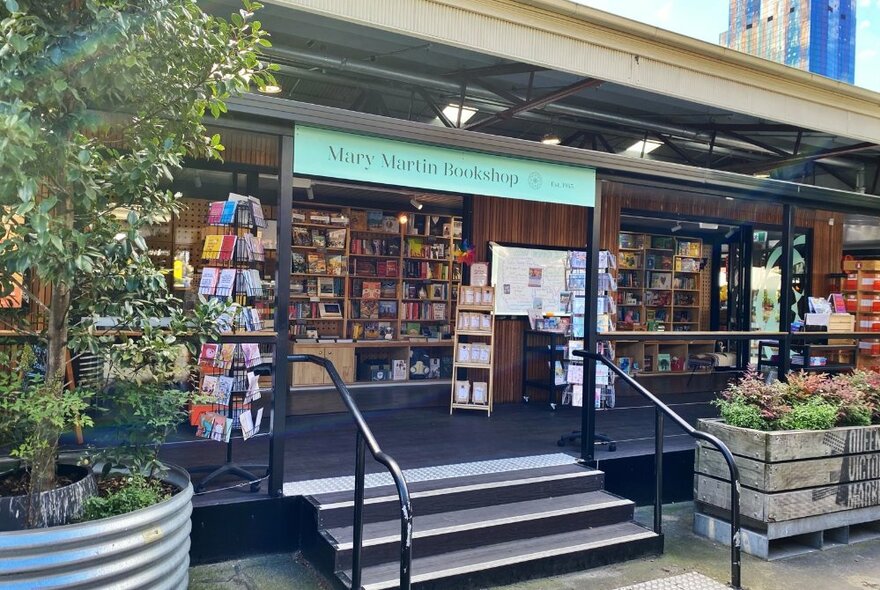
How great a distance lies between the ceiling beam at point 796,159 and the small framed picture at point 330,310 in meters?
5.89

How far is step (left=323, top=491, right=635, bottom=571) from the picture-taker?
368cm

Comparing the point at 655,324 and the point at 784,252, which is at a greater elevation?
the point at 784,252

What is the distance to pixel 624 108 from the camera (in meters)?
7.63

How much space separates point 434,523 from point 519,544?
1.91 ft

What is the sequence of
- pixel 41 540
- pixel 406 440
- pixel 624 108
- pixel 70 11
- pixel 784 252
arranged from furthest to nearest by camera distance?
1. pixel 624 108
2. pixel 784 252
3. pixel 406 440
4. pixel 70 11
5. pixel 41 540

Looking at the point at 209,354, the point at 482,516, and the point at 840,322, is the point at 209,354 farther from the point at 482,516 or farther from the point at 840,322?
the point at 840,322

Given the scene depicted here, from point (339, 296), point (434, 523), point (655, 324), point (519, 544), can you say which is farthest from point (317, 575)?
point (655, 324)

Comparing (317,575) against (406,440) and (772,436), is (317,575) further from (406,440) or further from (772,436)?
(772,436)

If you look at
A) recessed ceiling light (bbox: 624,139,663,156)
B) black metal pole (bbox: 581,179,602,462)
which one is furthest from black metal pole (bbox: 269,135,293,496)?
recessed ceiling light (bbox: 624,139,663,156)

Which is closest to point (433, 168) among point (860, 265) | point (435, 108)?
point (435, 108)

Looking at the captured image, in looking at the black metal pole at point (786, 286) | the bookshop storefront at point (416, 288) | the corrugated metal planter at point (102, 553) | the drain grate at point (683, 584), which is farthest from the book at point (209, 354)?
the black metal pole at point (786, 286)

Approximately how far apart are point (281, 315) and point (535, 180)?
89.2 inches

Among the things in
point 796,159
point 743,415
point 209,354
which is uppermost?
point 796,159

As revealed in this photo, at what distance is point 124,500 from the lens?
2.74m
